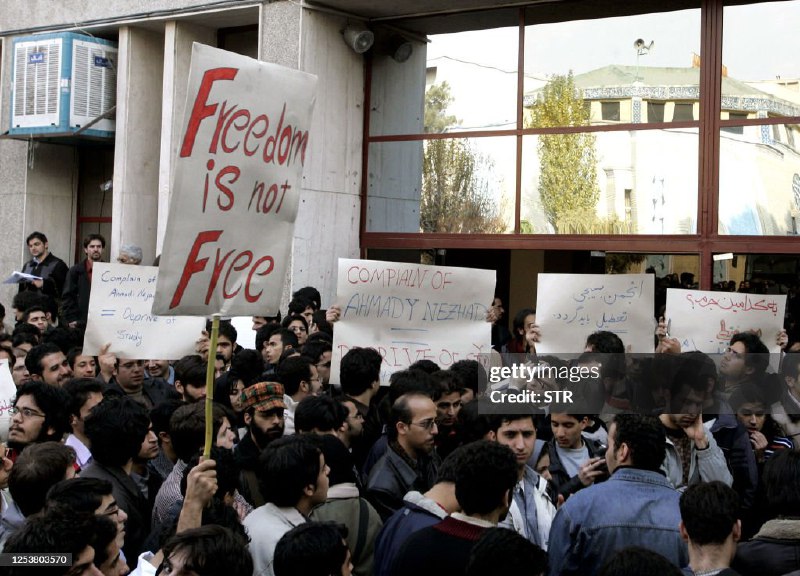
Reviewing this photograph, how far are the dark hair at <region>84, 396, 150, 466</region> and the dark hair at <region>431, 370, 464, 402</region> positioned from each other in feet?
6.05

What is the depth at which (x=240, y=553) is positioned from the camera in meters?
3.98

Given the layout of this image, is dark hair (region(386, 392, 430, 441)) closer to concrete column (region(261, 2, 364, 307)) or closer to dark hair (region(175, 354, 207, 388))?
dark hair (region(175, 354, 207, 388))

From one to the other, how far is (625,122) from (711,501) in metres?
9.40

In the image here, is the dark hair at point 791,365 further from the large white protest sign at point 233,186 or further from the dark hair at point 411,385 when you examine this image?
the large white protest sign at point 233,186

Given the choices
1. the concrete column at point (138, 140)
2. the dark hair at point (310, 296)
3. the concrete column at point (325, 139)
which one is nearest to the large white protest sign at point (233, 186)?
the dark hair at point (310, 296)

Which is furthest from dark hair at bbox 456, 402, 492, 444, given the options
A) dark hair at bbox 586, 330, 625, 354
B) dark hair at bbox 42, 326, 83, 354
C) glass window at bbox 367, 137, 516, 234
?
glass window at bbox 367, 137, 516, 234

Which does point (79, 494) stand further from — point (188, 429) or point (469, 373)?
point (469, 373)

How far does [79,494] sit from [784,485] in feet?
9.35

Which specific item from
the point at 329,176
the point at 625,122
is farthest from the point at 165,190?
the point at 625,122

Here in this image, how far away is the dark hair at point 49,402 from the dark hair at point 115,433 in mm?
702

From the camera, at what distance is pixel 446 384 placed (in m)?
7.09

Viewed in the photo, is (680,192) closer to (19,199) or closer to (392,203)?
(392,203)

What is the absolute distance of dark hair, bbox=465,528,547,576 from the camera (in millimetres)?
3654

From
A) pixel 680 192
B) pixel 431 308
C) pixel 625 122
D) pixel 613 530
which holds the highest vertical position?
pixel 625 122
